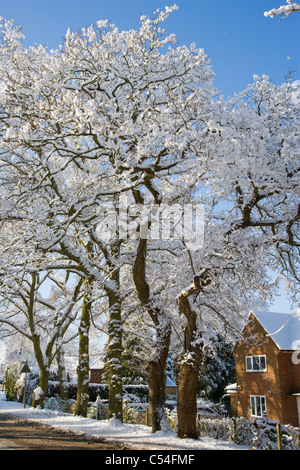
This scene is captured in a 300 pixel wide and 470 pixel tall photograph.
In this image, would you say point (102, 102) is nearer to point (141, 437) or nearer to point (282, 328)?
point (141, 437)

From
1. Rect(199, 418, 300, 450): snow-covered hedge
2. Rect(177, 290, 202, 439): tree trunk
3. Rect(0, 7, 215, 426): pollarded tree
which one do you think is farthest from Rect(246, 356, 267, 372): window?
Rect(0, 7, 215, 426): pollarded tree

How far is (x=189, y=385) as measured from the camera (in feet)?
39.3

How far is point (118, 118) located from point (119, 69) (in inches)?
58.8

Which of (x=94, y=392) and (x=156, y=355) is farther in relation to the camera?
(x=94, y=392)

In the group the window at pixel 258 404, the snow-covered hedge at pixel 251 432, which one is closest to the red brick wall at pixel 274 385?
the window at pixel 258 404

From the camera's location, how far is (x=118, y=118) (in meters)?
12.7

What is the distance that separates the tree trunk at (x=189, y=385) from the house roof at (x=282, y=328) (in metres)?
16.4

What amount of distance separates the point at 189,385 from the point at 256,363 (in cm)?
2100

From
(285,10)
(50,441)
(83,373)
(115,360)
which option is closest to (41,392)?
(83,373)

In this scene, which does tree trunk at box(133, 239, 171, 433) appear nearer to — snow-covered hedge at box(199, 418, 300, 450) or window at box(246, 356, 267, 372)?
snow-covered hedge at box(199, 418, 300, 450)

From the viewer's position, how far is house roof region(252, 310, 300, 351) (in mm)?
29073

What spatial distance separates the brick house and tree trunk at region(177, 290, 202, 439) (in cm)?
1465
